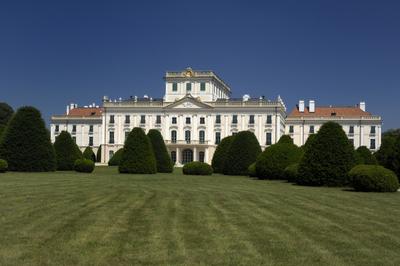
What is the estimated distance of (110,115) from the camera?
283 ft

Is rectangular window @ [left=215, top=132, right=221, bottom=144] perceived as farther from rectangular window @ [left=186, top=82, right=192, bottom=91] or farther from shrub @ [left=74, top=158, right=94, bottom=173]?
shrub @ [left=74, top=158, right=94, bottom=173]

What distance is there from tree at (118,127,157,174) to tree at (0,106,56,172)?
4.97 meters

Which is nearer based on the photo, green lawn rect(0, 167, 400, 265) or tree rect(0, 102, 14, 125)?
green lawn rect(0, 167, 400, 265)

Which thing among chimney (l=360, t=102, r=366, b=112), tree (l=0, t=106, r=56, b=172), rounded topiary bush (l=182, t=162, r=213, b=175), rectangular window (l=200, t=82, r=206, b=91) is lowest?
rounded topiary bush (l=182, t=162, r=213, b=175)

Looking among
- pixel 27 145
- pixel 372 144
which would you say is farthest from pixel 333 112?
pixel 27 145

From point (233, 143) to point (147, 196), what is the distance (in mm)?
23358

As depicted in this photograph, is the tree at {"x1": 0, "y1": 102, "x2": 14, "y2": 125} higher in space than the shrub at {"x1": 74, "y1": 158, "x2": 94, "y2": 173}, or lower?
higher

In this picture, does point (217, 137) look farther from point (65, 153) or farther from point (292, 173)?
point (292, 173)

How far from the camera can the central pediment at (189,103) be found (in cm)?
8300

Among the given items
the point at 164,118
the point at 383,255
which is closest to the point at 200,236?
the point at 383,255

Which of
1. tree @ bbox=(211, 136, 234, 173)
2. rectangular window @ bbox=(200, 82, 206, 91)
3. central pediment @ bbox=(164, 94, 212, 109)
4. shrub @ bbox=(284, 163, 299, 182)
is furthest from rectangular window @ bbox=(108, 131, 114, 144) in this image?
shrub @ bbox=(284, 163, 299, 182)

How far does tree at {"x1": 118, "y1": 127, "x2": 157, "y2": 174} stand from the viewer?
35.1 meters

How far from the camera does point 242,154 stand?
38.7m

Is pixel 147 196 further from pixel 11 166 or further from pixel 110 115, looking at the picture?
pixel 110 115
